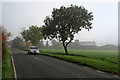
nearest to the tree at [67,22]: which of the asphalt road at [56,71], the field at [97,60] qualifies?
the field at [97,60]

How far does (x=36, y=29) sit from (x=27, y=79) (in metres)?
53.6

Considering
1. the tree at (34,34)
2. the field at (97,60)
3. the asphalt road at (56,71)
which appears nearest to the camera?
the asphalt road at (56,71)

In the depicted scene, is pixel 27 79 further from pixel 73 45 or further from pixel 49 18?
pixel 73 45

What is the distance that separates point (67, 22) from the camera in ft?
102

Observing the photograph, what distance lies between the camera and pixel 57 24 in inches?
1293

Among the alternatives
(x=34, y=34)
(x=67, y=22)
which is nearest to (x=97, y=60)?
(x=67, y=22)

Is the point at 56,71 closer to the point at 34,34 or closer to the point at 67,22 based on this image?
the point at 67,22

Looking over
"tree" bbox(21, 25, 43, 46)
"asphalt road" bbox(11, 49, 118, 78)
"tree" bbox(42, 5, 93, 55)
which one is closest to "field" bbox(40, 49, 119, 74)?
"asphalt road" bbox(11, 49, 118, 78)

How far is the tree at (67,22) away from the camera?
31.5 meters

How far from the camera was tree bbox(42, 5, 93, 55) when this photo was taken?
3148cm

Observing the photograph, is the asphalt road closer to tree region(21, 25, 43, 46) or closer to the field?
the field

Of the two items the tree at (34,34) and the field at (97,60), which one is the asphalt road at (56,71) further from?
the tree at (34,34)

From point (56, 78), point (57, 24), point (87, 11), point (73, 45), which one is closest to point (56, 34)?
point (57, 24)

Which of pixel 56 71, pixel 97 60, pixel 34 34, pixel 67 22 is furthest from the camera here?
pixel 34 34
